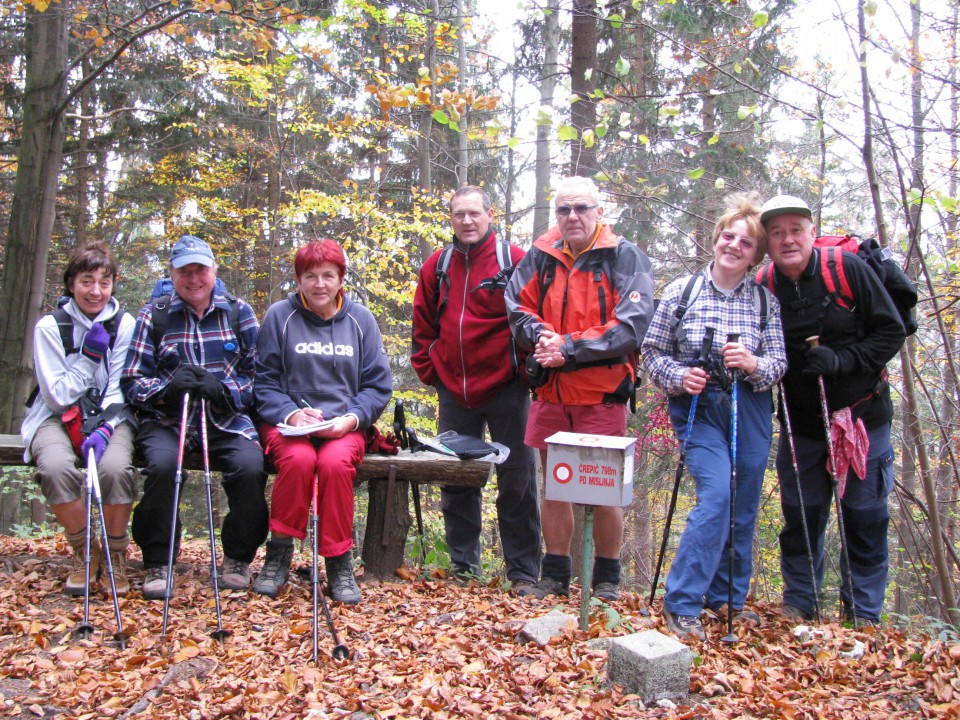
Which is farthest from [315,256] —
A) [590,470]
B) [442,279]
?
[590,470]

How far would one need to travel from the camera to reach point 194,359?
476 cm

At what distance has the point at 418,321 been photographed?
5305 millimetres

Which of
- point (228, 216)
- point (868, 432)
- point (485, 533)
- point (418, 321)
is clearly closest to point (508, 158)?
point (228, 216)

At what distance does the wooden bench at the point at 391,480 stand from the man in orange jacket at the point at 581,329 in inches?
24.3

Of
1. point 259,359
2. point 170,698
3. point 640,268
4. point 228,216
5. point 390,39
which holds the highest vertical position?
point 390,39

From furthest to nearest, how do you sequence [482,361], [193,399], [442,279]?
1. [442,279]
2. [482,361]
3. [193,399]

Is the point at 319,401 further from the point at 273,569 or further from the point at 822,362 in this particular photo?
the point at 822,362

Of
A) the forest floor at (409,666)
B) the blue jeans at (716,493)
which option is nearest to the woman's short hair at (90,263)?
the forest floor at (409,666)

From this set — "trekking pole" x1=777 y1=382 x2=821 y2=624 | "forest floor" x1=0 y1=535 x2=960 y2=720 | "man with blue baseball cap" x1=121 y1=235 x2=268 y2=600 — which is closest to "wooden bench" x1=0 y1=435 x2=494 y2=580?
"man with blue baseball cap" x1=121 y1=235 x2=268 y2=600

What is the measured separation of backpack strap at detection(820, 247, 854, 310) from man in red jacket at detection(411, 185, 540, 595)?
6.28 ft

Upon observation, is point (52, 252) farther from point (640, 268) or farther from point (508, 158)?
point (640, 268)

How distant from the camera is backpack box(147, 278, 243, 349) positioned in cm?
470

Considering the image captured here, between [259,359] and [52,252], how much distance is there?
11.0 m

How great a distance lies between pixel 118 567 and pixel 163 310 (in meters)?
1.62
